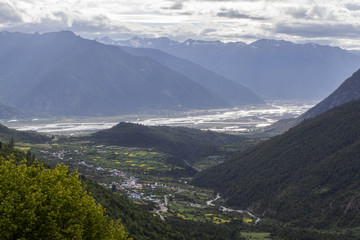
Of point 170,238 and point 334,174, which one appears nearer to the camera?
point 170,238

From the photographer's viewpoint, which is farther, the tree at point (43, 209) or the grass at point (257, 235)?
the grass at point (257, 235)

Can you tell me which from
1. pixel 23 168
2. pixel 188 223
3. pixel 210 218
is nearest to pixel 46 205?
pixel 23 168

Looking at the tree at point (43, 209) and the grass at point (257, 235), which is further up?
the tree at point (43, 209)

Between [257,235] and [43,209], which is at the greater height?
[43,209]

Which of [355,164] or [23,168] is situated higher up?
[23,168]

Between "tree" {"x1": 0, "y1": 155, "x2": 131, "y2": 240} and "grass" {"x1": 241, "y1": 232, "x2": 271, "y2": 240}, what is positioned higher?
"tree" {"x1": 0, "y1": 155, "x2": 131, "y2": 240}

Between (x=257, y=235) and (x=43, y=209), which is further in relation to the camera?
(x=257, y=235)

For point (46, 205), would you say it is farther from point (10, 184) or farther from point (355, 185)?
point (355, 185)

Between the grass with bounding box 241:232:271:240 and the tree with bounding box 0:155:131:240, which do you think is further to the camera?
the grass with bounding box 241:232:271:240
